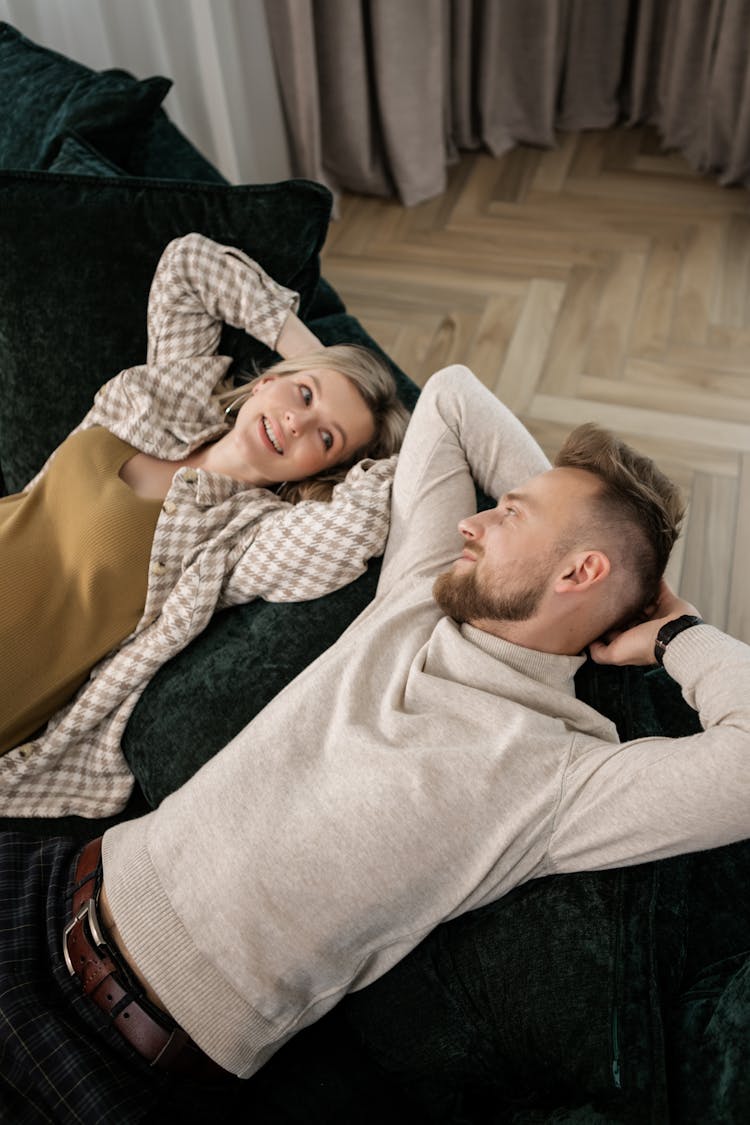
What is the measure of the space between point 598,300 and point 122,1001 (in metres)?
2.39

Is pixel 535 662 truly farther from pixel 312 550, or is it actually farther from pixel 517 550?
pixel 312 550

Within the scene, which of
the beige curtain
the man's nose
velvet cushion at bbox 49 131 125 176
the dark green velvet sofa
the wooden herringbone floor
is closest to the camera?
the dark green velvet sofa

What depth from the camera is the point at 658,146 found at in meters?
3.52

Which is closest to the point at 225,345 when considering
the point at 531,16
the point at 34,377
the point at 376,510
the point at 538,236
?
the point at 34,377

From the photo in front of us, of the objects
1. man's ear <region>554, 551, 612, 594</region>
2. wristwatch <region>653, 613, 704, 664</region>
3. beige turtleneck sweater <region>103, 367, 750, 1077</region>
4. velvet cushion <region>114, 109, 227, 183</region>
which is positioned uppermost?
velvet cushion <region>114, 109, 227, 183</region>

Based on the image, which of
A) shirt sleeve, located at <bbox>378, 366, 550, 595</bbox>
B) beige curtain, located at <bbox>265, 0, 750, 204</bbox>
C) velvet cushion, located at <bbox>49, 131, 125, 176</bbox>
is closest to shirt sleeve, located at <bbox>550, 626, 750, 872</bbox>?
shirt sleeve, located at <bbox>378, 366, 550, 595</bbox>

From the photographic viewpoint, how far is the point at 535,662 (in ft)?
4.28

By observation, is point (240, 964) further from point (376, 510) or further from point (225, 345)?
point (225, 345)

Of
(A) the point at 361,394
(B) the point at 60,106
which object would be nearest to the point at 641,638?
(A) the point at 361,394

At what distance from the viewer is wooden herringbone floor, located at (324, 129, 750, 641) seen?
2467 mm

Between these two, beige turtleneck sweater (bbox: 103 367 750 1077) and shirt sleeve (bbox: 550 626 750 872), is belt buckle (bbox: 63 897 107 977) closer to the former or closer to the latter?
beige turtleneck sweater (bbox: 103 367 750 1077)

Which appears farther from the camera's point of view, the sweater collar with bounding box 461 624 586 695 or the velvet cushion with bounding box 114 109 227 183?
the velvet cushion with bounding box 114 109 227 183

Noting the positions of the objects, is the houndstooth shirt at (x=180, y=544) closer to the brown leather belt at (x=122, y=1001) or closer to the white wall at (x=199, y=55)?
the brown leather belt at (x=122, y=1001)

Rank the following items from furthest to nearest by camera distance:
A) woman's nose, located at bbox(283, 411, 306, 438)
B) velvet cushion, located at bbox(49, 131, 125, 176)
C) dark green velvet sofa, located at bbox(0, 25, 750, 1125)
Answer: velvet cushion, located at bbox(49, 131, 125, 176) → woman's nose, located at bbox(283, 411, 306, 438) → dark green velvet sofa, located at bbox(0, 25, 750, 1125)
